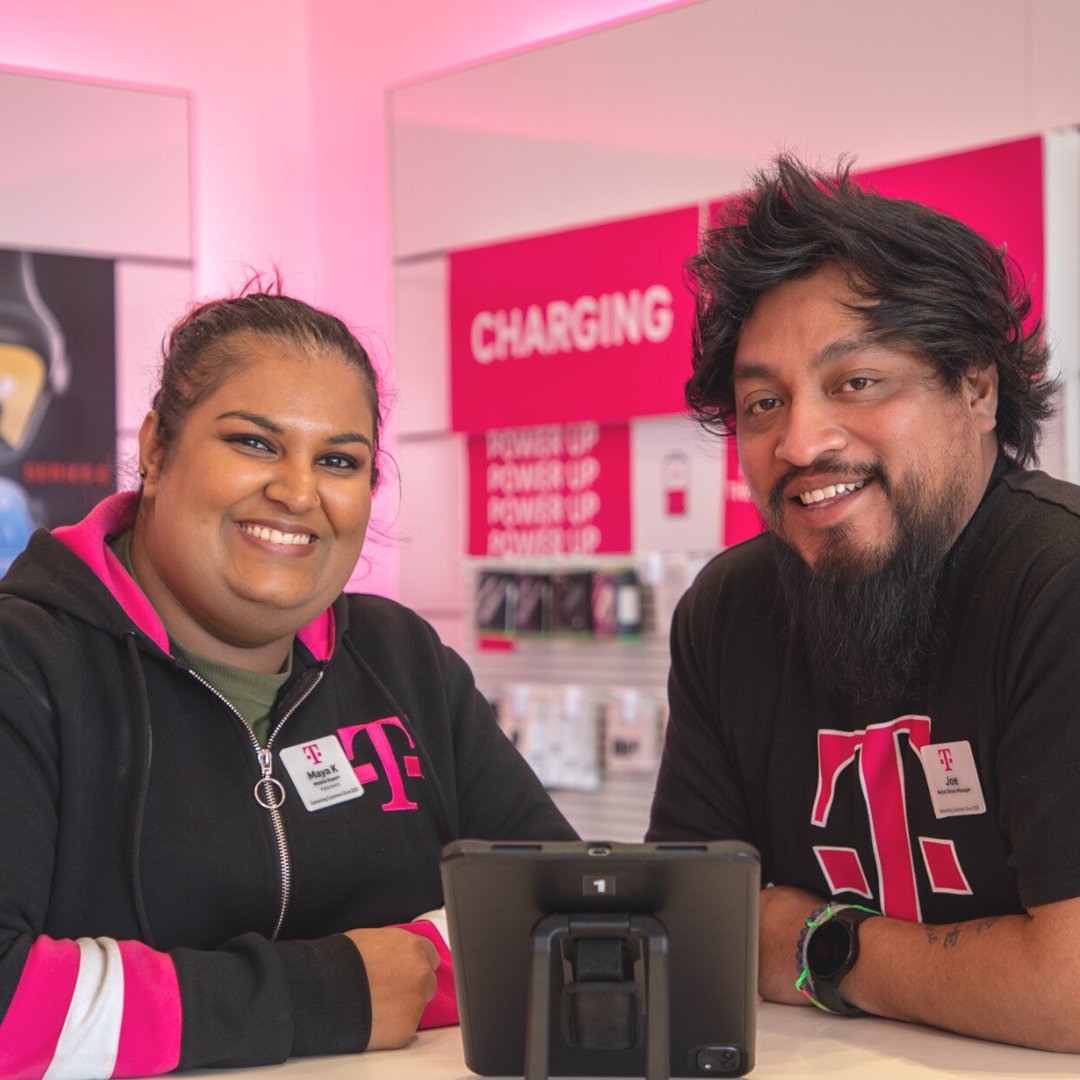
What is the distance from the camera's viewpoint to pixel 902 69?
152 inches

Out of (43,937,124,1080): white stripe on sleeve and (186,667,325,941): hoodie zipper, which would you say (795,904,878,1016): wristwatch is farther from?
(43,937,124,1080): white stripe on sleeve

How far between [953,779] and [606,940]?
24.2 inches

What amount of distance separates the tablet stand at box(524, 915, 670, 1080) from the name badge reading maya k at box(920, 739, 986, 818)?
583mm

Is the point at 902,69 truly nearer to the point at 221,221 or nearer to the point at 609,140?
the point at 609,140

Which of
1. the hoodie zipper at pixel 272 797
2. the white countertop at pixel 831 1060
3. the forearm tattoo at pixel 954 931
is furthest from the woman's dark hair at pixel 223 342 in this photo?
the forearm tattoo at pixel 954 931

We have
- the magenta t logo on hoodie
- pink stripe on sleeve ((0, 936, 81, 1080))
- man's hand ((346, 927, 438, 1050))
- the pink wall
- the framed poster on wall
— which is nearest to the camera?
pink stripe on sleeve ((0, 936, 81, 1080))

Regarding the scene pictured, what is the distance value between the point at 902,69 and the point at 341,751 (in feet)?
9.10

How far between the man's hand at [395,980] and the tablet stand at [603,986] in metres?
0.34

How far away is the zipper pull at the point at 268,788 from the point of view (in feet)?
5.94

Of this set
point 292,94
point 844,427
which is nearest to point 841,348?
point 844,427

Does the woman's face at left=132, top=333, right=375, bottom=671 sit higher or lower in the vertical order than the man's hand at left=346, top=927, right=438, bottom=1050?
higher

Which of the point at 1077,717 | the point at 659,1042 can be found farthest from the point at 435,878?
the point at 1077,717

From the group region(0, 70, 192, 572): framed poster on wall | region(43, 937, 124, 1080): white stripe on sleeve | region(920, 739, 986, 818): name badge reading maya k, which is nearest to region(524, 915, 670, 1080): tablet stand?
region(43, 937, 124, 1080): white stripe on sleeve

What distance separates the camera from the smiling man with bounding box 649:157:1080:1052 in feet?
5.28
